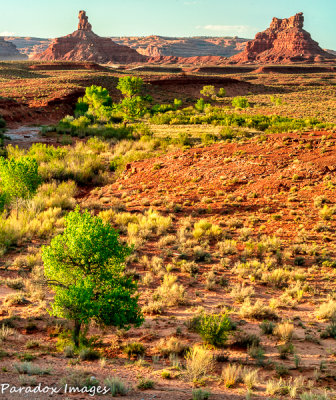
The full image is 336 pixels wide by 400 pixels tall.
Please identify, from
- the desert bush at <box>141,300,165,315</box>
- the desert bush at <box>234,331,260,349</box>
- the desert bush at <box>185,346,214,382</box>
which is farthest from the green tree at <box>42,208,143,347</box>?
the desert bush at <box>234,331,260,349</box>

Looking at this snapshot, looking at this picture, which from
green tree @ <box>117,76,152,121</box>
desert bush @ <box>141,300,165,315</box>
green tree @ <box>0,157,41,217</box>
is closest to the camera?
desert bush @ <box>141,300,165,315</box>

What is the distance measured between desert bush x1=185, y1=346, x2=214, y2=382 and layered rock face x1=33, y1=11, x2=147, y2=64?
181 m

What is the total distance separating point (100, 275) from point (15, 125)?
116 feet

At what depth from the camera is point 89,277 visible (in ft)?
24.1

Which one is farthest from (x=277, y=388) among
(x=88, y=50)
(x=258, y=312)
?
(x=88, y=50)

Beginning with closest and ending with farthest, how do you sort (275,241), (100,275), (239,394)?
(239,394), (100,275), (275,241)

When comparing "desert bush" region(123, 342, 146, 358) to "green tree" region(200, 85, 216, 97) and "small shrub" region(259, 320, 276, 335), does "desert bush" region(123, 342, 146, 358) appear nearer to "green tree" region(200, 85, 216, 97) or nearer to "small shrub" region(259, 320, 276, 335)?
"small shrub" region(259, 320, 276, 335)

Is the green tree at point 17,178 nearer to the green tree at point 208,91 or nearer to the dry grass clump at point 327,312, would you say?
the dry grass clump at point 327,312

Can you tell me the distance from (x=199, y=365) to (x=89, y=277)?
2776 millimetres

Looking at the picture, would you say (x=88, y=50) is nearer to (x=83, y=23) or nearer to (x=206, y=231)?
(x=83, y=23)

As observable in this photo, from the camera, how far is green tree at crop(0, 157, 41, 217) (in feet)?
47.9

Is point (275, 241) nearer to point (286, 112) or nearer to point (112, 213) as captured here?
point (112, 213)

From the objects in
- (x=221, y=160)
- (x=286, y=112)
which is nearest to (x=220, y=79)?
(x=286, y=112)

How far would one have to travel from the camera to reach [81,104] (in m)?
45.7
